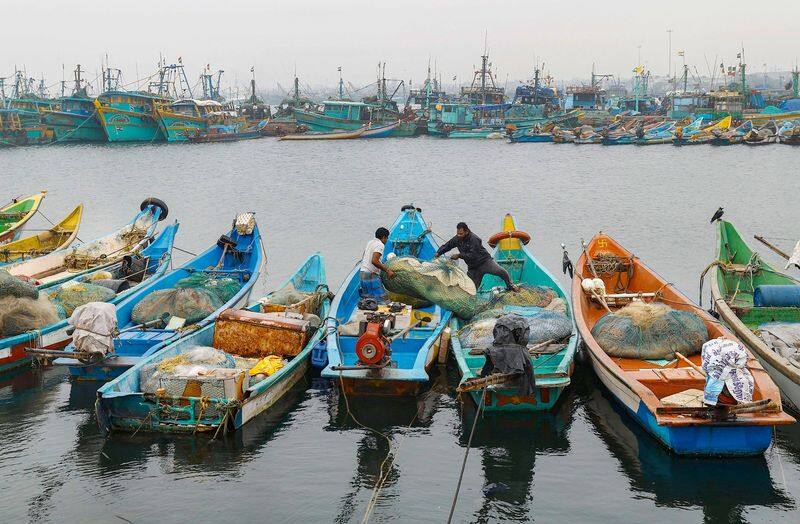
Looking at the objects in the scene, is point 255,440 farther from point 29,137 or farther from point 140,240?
point 29,137

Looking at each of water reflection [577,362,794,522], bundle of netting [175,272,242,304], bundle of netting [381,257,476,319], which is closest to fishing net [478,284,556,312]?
bundle of netting [381,257,476,319]

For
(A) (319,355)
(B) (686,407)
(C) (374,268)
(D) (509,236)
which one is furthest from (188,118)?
(B) (686,407)

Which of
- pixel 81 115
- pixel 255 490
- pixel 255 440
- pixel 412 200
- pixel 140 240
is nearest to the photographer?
pixel 255 490

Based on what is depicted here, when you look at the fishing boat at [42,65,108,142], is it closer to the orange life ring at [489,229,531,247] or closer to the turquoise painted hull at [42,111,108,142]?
the turquoise painted hull at [42,111,108,142]

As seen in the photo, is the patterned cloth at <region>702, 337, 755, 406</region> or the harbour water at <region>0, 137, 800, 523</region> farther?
the harbour water at <region>0, 137, 800, 523</region>

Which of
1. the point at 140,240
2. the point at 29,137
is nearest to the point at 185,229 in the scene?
the point at 140,240

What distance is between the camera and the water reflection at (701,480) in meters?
7.86

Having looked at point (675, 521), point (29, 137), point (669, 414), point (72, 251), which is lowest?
point (675, 521)

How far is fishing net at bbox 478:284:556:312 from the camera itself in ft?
39.6

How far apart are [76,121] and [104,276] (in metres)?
65.5

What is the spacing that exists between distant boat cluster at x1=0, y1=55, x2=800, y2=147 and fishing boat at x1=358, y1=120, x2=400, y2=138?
0.33 ft

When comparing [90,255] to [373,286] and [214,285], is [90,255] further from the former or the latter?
[373,286]

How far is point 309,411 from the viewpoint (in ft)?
33.8

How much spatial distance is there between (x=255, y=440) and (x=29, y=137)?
74.6 metres
